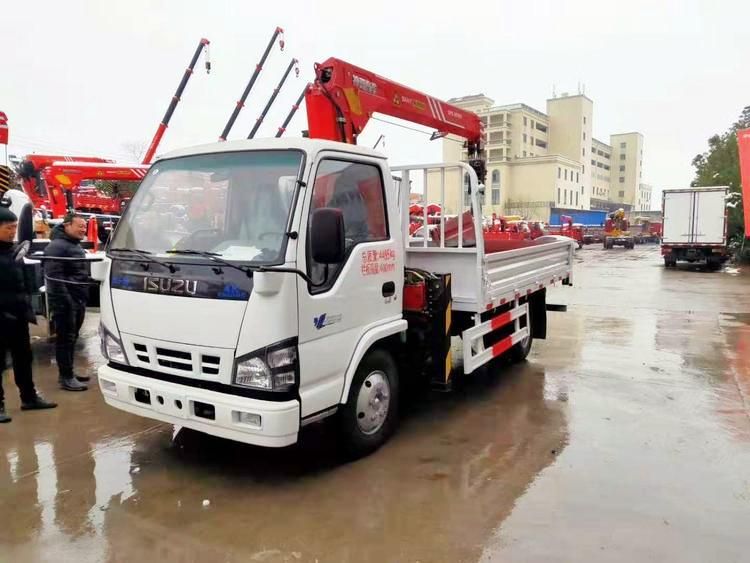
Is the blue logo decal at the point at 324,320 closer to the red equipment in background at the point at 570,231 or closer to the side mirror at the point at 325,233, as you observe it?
the side mirror at the point at 325,233

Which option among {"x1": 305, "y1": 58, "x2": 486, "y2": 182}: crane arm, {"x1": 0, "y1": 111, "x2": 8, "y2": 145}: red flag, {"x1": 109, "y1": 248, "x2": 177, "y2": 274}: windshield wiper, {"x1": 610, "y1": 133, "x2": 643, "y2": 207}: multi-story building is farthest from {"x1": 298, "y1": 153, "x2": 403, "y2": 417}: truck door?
{"x1": 610, "y1": 133, "x2": 643, "y2": 207}: multi-story building

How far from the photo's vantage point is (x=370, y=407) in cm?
413

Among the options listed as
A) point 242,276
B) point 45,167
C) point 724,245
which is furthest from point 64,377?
point 724,245

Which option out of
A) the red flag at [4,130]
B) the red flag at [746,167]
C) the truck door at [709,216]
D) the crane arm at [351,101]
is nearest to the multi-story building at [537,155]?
the truck door at [709,216]

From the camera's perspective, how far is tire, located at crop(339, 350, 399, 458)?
3910mm

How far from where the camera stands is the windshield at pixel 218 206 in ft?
11.6

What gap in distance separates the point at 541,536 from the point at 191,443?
2690 millimetres

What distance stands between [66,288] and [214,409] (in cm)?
312

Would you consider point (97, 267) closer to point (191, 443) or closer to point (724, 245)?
point (191, 443)

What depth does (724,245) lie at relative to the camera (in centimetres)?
2016

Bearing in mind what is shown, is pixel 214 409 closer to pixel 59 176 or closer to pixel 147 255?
pixel 147 255

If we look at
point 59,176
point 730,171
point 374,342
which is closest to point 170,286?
point 374,342

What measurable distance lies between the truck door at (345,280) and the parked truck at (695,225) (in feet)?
65.0

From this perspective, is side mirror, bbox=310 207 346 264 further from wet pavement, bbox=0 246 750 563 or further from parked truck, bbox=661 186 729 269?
parked truck, bbox=661 186 729 269
